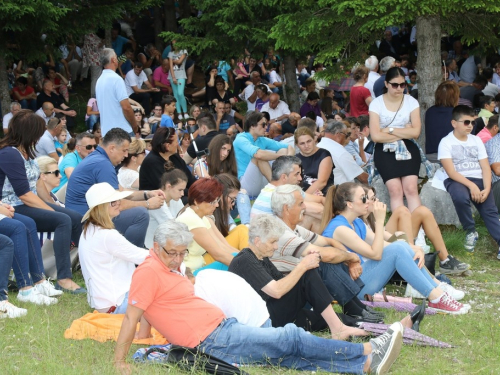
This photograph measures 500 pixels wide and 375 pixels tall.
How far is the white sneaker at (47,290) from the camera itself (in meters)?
7.54

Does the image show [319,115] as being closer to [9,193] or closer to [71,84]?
[71,84]

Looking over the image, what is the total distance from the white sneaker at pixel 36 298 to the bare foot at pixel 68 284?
1.60ft

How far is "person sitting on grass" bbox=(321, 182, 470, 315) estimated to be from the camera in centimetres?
738

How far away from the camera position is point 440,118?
35.8 feet

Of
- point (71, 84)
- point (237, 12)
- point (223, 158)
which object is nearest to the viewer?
point (223, 158)

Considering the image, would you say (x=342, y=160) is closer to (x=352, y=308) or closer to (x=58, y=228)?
(x=352, y=308)

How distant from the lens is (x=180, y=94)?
1853 cm

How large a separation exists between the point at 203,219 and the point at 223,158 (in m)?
2.55

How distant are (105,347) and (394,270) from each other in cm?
294

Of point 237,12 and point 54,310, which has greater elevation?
point 237,12

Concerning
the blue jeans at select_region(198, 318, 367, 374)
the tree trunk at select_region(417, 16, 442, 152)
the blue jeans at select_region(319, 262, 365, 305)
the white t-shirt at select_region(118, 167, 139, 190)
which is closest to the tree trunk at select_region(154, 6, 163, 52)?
the tree trunk at select_region(417, 16, 442, 152)

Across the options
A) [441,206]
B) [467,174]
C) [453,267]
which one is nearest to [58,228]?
[453,267]

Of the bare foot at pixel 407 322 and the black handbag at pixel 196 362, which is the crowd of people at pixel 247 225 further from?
the black handbag at pixel 196 362

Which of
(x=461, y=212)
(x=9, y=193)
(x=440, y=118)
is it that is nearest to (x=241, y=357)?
(x=9, y=193)
